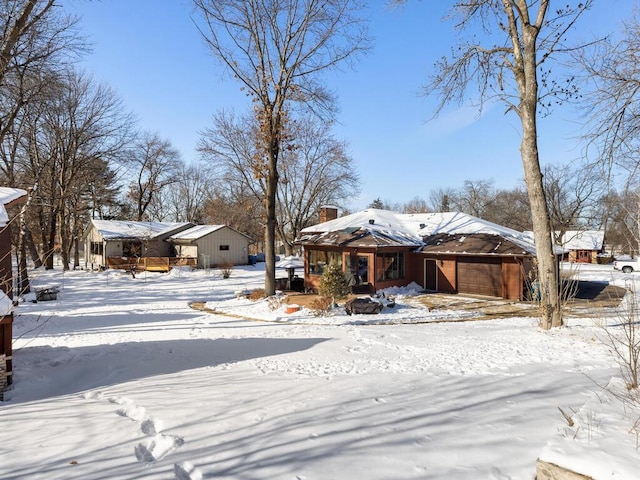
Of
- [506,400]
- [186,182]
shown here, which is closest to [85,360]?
[506,400]

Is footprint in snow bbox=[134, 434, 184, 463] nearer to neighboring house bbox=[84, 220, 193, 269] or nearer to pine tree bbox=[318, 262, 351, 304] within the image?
pine tree bbox=[318, 262, 351, 304]

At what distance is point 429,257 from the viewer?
2008 centimetres

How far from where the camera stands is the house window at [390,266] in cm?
1866

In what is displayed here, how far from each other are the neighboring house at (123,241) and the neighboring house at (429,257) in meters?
18.5

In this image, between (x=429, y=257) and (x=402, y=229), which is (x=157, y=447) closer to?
(x=429, y=257)

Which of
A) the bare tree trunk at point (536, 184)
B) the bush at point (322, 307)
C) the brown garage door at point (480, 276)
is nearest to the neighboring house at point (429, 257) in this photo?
the brown garage door at point (480, 276)

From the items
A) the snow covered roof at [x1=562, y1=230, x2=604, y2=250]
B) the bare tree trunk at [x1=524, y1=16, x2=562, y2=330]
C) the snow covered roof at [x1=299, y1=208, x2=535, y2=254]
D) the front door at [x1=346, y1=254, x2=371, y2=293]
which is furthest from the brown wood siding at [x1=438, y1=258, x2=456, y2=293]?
the snow covered roof at [x1=562, y1=230, x2=604, y2=250]

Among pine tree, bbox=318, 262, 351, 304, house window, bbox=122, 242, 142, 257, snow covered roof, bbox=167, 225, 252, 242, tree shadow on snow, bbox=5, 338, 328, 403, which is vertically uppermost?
snow covered roof, bbox=167, 225, 252, 242

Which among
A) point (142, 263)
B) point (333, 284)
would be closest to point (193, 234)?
point (142, 263)

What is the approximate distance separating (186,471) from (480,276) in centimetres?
1799

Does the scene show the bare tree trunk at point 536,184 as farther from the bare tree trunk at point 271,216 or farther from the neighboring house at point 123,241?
the neighboring house at point 123,241

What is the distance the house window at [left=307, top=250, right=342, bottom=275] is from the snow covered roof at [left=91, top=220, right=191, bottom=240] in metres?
18.0

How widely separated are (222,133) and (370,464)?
930 inches

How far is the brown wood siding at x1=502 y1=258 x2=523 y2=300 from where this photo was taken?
17234 millimetres
